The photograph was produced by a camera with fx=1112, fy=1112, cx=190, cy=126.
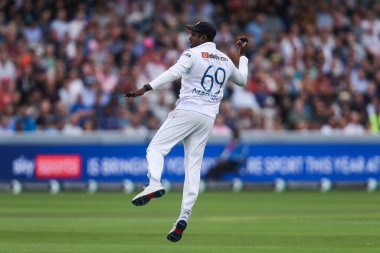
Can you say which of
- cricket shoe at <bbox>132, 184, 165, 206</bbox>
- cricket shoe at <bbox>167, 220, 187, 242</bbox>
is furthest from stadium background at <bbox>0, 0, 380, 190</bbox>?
cricket shoe at <bbox>132, 184, 165, 206</bbox>

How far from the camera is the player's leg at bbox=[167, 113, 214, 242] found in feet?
41.0

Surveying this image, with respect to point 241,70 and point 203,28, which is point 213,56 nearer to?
point 203,28

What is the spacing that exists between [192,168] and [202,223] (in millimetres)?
3951

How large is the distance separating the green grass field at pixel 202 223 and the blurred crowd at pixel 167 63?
8.53 feet

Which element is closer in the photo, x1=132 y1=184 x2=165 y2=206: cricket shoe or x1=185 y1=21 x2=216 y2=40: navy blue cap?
x1=132 y1=184 x2=165 y2=206: cricket shoe

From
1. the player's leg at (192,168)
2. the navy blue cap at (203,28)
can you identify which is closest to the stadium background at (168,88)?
the player's leg at (192,168)

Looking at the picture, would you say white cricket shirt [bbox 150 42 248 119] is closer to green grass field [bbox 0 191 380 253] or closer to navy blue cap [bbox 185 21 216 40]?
navy blue cap [bbox 185 21 216 40]

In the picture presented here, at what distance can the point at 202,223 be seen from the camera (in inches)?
653

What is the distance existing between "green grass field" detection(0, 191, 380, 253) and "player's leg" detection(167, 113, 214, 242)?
32 cm

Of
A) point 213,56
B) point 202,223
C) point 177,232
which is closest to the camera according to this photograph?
point 177,232

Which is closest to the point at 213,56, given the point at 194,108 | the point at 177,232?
the point at 194,108

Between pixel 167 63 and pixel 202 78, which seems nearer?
pixel 202 78

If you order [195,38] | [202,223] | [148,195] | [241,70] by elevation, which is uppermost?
[195,38]

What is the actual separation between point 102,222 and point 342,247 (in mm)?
5005
